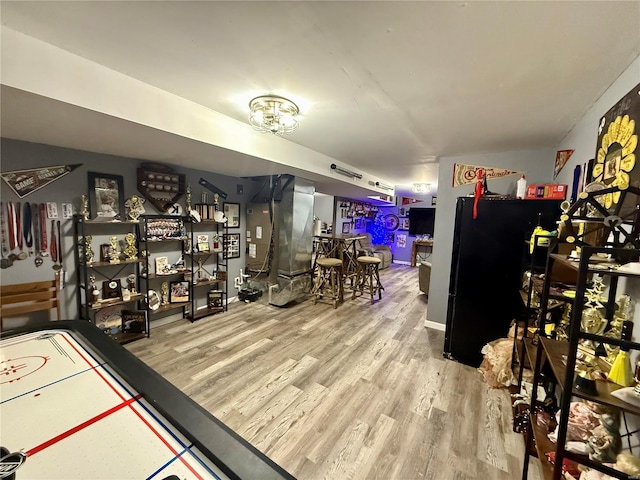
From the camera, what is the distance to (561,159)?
248 centimetres

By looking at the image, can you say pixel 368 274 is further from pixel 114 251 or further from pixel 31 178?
pixel 31 178

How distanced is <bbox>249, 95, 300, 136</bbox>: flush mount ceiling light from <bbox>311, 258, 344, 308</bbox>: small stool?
249cm

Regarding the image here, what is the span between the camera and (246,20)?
1.14 m

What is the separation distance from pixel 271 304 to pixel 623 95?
4089 millimetres

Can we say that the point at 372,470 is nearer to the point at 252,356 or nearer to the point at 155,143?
the point at 252,356

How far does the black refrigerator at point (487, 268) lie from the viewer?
2.29 meters

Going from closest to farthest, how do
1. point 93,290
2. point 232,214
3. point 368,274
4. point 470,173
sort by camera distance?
1. point 93,290
2. point 470,173
3. point 232,214
4. point 368,274

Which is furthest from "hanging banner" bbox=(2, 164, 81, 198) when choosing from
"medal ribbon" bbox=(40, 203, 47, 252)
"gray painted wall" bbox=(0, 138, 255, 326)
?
"medal ribbon" bbox=(40, 203, 47, 252)

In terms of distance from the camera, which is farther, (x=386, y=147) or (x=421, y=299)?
(x=421, y=299)

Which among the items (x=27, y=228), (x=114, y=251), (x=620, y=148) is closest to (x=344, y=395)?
(x=620, y=148)

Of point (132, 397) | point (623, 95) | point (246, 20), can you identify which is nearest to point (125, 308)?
point (132, 397)

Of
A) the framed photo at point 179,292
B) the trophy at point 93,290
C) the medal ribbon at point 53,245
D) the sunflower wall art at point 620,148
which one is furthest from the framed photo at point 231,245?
the sunflower wall art at point 620,148

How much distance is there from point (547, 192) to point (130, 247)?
4.20 m

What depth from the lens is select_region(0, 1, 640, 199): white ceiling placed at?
108 centimetres
